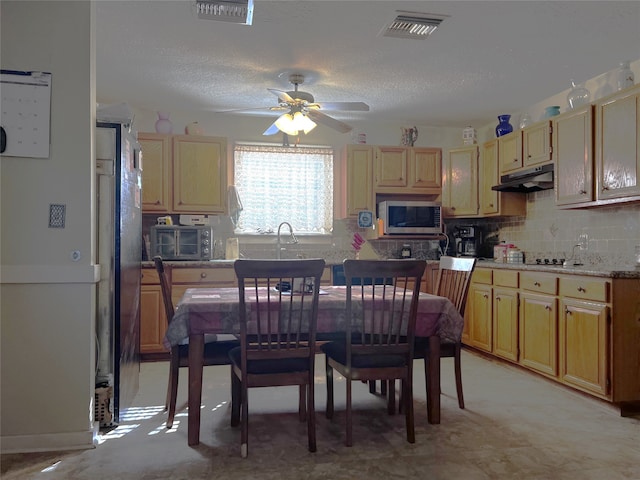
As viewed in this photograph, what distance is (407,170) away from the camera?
517cm

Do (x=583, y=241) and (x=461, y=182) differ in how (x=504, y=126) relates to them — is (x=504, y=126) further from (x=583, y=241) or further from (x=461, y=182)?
(x=583, y=241)

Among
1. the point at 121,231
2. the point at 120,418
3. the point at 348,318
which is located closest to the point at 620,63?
the point at 348,318

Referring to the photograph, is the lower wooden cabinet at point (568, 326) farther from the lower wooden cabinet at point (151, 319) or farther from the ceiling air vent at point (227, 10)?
the lower wooden cabinet at point (151, 319)

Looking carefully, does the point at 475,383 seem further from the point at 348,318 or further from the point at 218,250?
the point at 218,250

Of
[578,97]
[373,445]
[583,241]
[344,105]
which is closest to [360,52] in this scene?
[344,105]

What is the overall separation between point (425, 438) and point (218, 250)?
10.5 feet

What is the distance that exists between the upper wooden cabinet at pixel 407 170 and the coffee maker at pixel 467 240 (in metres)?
0.50

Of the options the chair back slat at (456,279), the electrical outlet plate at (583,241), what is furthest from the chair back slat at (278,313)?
the electrical outlet plate at (583,241)

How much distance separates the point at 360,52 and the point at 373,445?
2.62m

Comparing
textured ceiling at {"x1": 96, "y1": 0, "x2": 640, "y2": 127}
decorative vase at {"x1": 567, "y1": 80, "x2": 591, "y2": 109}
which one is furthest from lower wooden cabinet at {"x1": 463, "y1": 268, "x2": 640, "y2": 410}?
textured ceiling at {"x1": 96, "y1": 0, "x2": 640, "y2": 127}

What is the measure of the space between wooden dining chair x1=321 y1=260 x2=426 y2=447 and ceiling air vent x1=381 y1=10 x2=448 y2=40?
1575mm

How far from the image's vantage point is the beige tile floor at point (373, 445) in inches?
83.2

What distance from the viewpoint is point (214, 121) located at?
5109 millimetres

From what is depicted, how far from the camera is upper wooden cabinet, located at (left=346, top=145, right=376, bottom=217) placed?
5074mm
